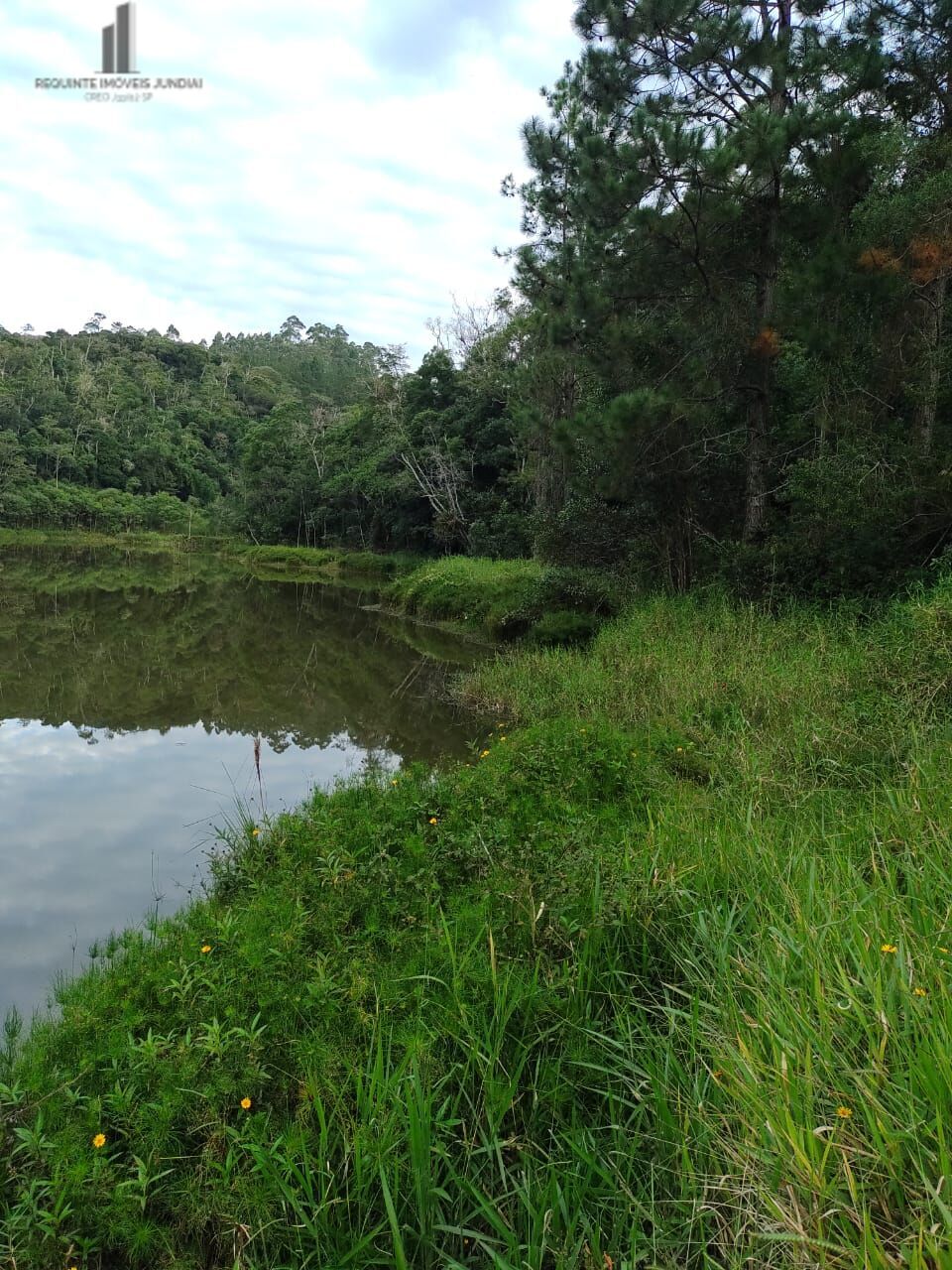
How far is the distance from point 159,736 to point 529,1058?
660 cm

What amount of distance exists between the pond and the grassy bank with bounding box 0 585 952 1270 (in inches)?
36.8

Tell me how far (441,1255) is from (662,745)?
393 centimetres

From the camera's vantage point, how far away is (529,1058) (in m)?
2.17

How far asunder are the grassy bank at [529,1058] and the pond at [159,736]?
3.07ft

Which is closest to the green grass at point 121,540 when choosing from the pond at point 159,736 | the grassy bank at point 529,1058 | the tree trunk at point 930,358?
the pond at point 159,736

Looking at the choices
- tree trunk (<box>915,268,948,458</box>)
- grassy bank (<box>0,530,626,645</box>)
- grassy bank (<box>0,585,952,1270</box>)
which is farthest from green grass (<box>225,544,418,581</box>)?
grassy bank (<box>0,585,952,1270</box>)

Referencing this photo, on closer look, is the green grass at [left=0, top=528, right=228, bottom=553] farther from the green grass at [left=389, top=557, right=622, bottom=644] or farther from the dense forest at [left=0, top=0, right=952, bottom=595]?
the dense forest at [left=0, top=0, right=952, bottom=595]

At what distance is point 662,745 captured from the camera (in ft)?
17.2

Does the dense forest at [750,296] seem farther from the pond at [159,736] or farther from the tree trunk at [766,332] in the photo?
the pond at [159,736]

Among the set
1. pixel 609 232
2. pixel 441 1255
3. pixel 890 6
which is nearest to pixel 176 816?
pixel 441 1255

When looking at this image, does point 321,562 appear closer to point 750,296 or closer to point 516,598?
point 516,598

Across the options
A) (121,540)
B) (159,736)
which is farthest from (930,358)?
(121,540)

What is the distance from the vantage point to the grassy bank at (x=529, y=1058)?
4.71ft

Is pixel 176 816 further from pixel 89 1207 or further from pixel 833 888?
pixel 833 888
